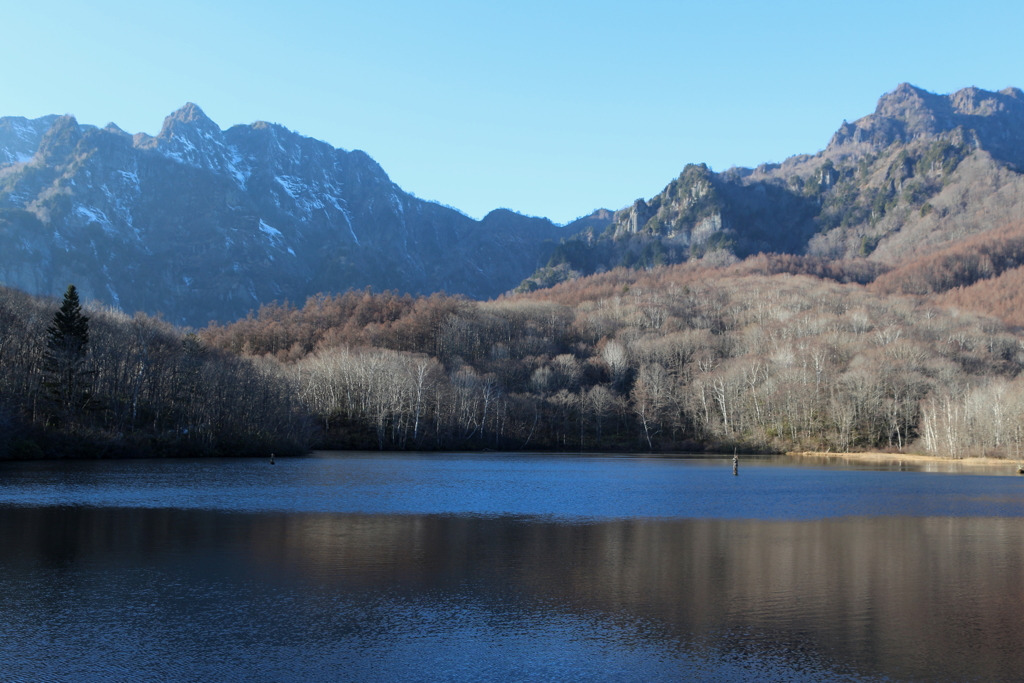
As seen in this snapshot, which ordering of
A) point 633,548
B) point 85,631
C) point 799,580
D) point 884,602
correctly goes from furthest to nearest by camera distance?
point 633,548, point 799,580, point 884,602, point 85,631

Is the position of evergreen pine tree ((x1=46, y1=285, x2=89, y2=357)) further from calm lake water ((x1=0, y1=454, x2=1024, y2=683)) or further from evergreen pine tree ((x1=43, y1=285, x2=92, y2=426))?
calm lake water ((x1=0, y1=454, x2=1024, y2=683))

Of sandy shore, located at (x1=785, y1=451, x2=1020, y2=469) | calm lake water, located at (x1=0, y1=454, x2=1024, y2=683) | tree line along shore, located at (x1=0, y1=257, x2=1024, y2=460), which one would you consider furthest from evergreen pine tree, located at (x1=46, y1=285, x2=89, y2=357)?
sandy shore, located at (x1=785, y1=451, x2=1020, y2=469)

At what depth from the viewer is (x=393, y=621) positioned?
1767cm

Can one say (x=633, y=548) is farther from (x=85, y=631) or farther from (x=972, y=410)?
(x=972, y=410)

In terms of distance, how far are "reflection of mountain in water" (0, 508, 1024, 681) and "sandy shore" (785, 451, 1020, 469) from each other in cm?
6207

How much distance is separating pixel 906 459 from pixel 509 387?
7527cm

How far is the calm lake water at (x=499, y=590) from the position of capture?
49.0 feet

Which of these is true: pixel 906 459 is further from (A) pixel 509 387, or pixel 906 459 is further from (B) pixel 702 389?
(A) pixel 509 387

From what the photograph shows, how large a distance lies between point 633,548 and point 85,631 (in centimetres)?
1780

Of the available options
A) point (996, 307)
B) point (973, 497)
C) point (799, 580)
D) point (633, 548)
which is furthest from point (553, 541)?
point (996, 307)

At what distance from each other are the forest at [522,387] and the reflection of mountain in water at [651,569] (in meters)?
47.3

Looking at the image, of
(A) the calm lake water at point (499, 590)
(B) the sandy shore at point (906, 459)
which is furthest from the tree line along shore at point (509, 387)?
Result: (A) the calm lake water at point (499, 590)

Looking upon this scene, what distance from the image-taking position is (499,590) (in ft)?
69.4

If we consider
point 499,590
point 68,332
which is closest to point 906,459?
point 499,590
